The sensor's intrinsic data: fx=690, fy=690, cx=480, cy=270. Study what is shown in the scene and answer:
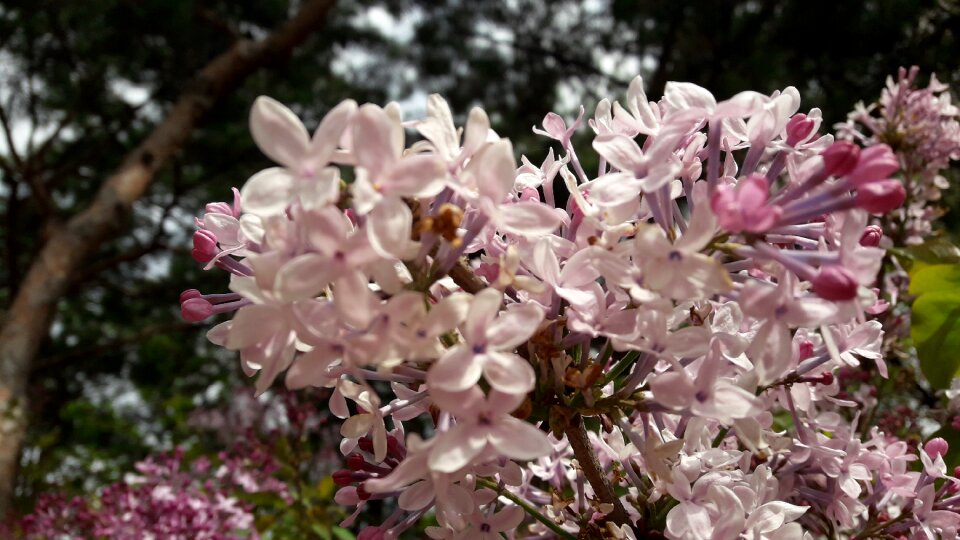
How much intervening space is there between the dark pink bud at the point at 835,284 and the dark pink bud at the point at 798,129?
0.52ft

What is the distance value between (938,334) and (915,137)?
925 millimetres

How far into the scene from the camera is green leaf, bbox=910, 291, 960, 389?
0.77 metres

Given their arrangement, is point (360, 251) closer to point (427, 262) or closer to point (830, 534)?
point (427, 262)

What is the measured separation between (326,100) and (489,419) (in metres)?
4.67

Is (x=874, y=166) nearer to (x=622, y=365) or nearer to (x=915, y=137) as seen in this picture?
(x=622, y=365)

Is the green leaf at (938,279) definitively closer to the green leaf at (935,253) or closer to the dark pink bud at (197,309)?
the green leaf at (935,253)

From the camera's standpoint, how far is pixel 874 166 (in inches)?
15.3

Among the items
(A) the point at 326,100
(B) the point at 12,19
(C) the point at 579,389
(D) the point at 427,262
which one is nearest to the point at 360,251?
(D) the point at 427,262

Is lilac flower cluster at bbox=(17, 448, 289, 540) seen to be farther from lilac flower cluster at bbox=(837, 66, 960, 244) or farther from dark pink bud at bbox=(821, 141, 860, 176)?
lilac flower cluster at bbox=(837, 66, 960, 244)

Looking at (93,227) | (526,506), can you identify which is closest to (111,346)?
(93,227)

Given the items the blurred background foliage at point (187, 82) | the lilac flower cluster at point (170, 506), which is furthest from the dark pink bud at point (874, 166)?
the blurred background foliage at point (187, 82)

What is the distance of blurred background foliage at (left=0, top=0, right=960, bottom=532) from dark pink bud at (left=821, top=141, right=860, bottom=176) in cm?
276

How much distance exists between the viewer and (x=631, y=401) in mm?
499

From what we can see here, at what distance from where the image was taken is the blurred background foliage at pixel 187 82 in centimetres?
335
